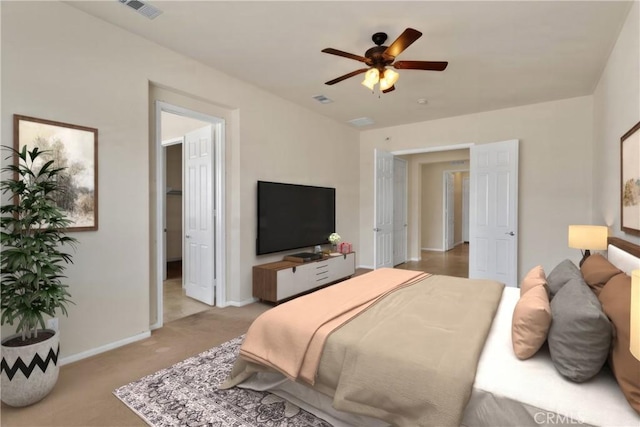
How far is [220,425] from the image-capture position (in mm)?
1846

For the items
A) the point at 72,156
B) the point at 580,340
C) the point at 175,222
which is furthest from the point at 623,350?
the point at 175,222

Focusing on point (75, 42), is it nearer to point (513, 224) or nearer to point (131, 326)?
point (131, 326)

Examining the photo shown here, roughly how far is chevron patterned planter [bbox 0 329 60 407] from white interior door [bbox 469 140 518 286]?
17.2 ft

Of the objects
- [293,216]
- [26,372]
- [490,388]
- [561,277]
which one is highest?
[293,216]

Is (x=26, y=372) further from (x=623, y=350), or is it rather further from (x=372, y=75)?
(x=372, y=75)

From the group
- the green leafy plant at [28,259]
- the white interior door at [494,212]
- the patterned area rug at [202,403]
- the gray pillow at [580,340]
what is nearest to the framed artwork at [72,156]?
the green leafy plant at [28,259]

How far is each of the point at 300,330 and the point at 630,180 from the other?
9.08 ft

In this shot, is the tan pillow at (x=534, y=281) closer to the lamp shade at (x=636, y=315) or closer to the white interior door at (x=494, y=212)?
the lamp shade at (x=636, y=315)

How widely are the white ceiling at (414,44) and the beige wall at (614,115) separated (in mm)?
183

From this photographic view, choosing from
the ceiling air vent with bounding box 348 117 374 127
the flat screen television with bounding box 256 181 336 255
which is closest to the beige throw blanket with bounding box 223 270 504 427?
the flat screen television with bounding box 256 181 336 255

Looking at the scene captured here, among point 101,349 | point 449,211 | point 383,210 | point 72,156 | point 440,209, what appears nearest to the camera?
point 72,156

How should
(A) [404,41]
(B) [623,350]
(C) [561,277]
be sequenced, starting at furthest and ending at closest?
(A) [404,41] < (C) [561,277] < (B) [623,350]

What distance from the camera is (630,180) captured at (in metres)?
2.50

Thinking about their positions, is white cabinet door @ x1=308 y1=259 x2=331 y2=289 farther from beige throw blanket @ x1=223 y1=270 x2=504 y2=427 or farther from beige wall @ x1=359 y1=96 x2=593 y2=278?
beige wall @ x1=359 y1=96 x2=593 y2=278
